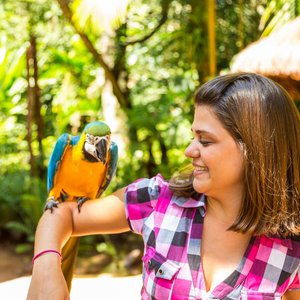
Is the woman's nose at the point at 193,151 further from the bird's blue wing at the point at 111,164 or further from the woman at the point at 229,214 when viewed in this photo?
the bird's blue wing at the point at 111,164

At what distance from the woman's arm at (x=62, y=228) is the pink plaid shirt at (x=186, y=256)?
3 cm

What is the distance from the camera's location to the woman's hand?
815 millimetres

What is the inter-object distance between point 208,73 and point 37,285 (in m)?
3.83

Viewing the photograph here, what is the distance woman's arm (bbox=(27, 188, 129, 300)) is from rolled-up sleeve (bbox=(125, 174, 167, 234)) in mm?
17

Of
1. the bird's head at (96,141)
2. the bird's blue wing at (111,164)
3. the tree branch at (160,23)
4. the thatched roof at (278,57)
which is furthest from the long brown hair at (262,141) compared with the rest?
the tree branch at (160,23)

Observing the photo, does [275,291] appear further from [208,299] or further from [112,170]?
[112,170]

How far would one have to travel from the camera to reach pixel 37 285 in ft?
2.70

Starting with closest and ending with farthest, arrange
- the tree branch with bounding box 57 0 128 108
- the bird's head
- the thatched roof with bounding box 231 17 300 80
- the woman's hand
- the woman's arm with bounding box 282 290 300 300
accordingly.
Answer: the woman's hand → the woman's arm with bounding box 282 290 300 300 → the bird's head → the thatched roof with bounding box 231 17 300 80 → the tree branch with bounding box 57 0 128 108

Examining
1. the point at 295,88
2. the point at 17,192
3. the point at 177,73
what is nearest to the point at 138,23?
the point at 177,73

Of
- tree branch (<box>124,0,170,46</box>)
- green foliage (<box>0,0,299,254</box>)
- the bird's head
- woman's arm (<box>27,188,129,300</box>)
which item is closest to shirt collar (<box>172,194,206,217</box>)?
woman's arm (<box>27,188,129,300</box>)

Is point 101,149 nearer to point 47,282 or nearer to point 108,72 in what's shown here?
point 47,282

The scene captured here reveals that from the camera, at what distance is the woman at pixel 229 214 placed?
87 cm

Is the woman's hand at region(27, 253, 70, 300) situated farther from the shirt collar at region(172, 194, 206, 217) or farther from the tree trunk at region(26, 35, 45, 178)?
the tree trunk at region(26, 35, 45, 178)

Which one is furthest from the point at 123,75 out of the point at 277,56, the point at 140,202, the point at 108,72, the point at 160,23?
the point at 140,202
